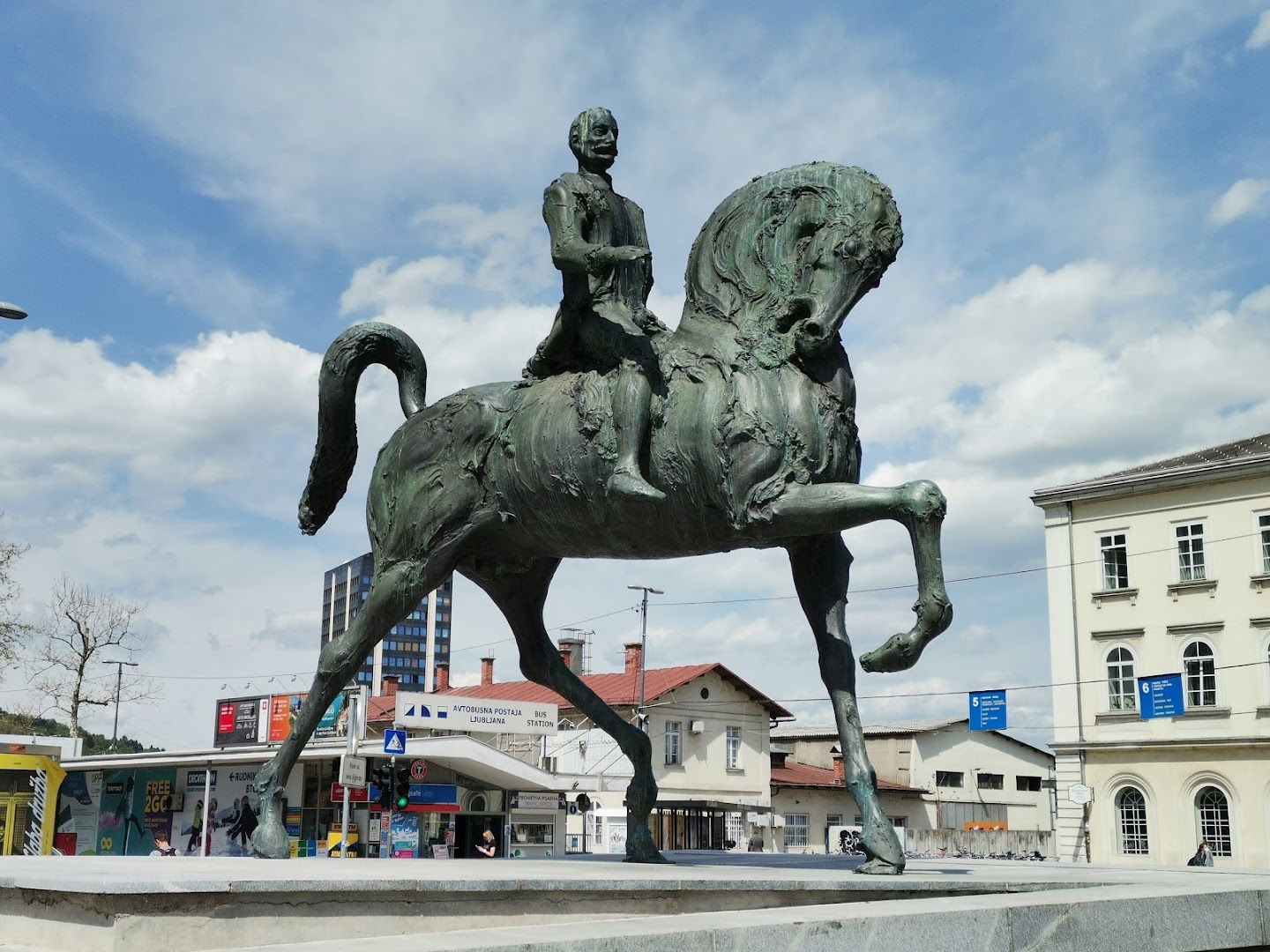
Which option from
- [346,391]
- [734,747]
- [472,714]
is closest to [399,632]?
[734,747]

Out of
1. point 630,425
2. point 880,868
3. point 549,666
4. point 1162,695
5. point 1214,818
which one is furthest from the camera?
point 1214,818

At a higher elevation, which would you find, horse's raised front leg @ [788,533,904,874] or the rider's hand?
the rider's hand

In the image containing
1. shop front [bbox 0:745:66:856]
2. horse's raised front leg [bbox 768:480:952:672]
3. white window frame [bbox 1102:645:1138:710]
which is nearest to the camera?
horse's raised front leg [bbox 768:480:952:672]

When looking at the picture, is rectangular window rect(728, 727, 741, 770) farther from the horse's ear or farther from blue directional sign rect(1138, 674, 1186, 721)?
the horse's ear

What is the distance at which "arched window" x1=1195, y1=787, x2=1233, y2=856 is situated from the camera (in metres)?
36.9

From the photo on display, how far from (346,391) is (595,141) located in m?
2.22

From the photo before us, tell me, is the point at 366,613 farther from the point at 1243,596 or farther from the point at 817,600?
the point at 1243,596

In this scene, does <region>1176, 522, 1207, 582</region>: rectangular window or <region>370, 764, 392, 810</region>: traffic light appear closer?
<region>370, 764, 392, 810</region>: traffic light

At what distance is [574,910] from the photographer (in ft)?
16.5

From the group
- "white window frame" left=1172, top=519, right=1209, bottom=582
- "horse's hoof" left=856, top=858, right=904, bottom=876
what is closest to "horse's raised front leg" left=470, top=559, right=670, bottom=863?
"horse's hoof" left=856, top=858, right=904, bottom=876

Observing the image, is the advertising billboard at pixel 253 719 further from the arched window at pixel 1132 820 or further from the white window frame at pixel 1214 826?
the white window frame at pixel 1214 826

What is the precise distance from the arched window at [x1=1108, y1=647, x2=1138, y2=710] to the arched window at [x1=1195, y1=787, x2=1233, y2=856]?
3.16 m

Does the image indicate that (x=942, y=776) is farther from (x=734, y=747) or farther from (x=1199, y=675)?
(x=1199, y=675)

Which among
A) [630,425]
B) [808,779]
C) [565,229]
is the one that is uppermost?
[565,229]
